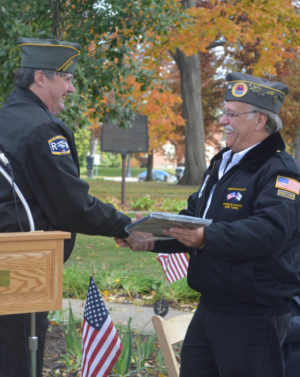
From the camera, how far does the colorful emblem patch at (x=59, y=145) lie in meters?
3.14

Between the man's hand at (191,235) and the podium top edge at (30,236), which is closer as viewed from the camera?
the podium top edge at (30,236)

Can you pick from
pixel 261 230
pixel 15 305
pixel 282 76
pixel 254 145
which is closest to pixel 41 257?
pixel 15 305

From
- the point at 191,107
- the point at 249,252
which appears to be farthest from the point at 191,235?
the point at 191,107

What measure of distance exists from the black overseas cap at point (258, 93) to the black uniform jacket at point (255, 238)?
19cm

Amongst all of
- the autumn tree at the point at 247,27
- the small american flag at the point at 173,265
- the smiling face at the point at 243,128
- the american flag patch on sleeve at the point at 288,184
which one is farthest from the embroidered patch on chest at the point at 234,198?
the autumn tree at the point at 247,27

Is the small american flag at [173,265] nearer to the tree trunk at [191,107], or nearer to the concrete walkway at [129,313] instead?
the concrete walkway at [129,313]

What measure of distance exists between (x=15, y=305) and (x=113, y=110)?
18.0ft

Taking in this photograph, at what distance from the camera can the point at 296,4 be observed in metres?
27.0

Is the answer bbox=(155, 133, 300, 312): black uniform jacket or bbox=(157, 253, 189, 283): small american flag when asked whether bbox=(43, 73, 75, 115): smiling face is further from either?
bbox=(157, 253, 189, 283): small american flag

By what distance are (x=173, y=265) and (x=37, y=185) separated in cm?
349

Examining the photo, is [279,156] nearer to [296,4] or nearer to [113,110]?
[113,110]

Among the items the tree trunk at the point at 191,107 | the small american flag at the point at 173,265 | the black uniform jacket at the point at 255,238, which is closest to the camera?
the black uniform jacket at the point at 255,238

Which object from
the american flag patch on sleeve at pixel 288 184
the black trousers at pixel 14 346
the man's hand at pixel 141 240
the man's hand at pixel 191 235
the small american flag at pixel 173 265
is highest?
the american flag patch on sleeve at pixel 288 184

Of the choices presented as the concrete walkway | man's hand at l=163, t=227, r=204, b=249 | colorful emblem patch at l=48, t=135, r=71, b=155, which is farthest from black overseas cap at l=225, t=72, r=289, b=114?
the concrete walkway
